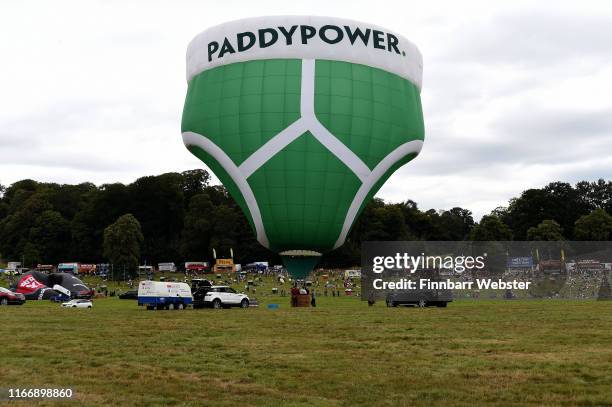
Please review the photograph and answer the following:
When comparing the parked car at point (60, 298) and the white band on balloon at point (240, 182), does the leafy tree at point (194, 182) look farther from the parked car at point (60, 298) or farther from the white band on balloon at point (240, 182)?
the white band on balloon at point (240, 182)

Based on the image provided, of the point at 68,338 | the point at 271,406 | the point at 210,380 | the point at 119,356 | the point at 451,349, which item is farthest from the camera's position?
the point at 68,338

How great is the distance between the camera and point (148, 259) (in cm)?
12812

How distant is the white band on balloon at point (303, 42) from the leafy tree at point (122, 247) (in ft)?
226

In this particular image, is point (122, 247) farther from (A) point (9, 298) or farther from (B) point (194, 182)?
(A) point (9, 298)

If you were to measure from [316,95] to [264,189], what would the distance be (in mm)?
5162

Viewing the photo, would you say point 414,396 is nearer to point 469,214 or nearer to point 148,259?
point 148,259

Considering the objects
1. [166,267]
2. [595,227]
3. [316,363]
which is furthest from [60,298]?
[595,227]

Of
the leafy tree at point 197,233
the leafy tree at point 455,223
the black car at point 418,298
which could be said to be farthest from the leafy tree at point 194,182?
the black car at point 418,298

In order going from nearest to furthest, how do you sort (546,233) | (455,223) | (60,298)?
1. (60,298)
2. (546,233)
3. (455,223)

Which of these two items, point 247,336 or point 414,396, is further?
point 247,336

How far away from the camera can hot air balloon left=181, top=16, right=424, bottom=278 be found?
111 feet

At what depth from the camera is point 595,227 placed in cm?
11694

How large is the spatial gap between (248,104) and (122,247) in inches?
2835

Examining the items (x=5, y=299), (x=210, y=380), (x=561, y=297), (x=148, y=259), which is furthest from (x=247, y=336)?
(x=148, y=259)
